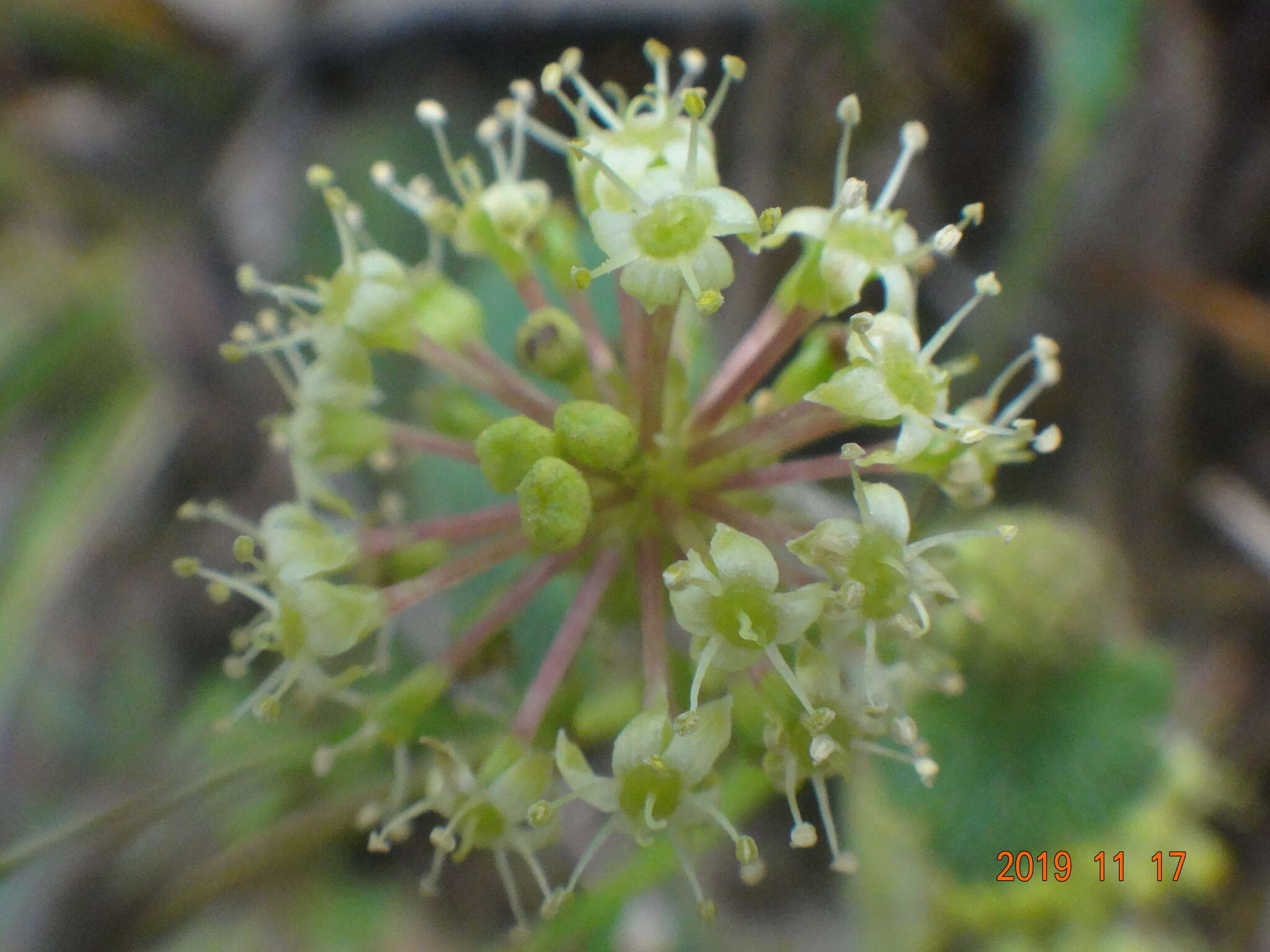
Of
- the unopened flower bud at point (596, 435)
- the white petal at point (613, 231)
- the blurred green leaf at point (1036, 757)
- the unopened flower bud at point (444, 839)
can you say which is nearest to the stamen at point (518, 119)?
the white petal at point (613, 231)

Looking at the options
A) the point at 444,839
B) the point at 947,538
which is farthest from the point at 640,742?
the point at 947,538

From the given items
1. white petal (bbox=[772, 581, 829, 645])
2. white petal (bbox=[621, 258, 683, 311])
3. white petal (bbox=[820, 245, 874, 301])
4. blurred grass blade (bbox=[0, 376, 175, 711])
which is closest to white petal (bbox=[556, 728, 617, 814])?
white petal (bbox=[772, 581, 829, 645])

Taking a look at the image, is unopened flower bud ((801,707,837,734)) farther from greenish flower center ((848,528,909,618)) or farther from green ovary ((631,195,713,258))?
green ovary ((631,195,713,258))

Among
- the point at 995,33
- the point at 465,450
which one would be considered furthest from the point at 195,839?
the point at 995,33

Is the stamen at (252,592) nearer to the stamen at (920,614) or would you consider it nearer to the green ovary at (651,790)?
the green ovary at (651,790)

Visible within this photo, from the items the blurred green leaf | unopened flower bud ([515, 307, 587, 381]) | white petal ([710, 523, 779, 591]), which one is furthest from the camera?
the blurred green leaf

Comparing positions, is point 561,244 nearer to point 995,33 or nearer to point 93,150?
point 995,33
